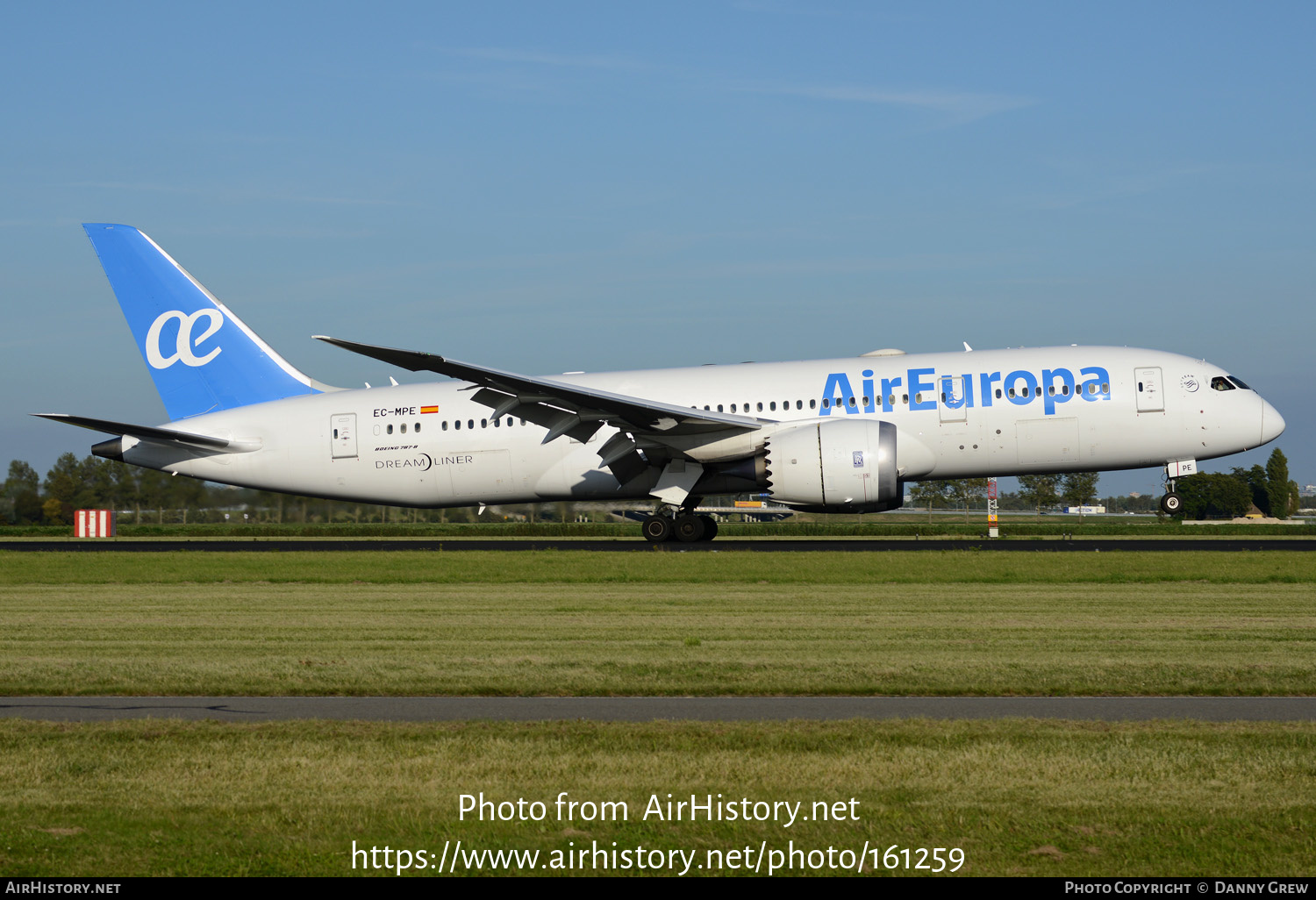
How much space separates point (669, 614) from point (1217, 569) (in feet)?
36.7

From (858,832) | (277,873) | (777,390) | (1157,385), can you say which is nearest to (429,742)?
(277,873)

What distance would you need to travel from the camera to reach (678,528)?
28.7 metres

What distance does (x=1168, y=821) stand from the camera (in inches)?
225

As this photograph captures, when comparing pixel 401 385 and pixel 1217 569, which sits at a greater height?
pixel 401 385

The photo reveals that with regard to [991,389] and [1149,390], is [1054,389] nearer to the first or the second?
[991,389]

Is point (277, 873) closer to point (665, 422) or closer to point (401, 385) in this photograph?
point (665, 422)

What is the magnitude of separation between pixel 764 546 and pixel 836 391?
13.9ft

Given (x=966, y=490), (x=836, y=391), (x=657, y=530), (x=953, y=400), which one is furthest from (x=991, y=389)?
(x=966, y=490)

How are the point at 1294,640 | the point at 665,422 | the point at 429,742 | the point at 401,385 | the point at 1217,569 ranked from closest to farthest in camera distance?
1. the point at 429,742
2. the point at 1294,640
3. the point at 1217,569
4. the point at 665,422
5. the point at 401,385

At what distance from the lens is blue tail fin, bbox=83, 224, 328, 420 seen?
31.0m

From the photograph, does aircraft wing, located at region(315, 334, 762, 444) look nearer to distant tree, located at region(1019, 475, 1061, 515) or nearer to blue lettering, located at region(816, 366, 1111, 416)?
blue lettering, located at region(816, 366, 1111, 416)

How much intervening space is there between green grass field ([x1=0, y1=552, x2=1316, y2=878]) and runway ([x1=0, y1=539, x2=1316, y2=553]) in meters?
5.81

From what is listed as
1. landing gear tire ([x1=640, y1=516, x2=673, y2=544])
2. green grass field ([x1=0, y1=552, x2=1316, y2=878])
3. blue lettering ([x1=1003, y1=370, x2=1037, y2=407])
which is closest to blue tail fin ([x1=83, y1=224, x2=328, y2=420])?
landing gear tire ([x1=640, y1=516, x2=673, y2=544])

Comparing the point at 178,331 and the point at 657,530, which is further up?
the point at 178,331
